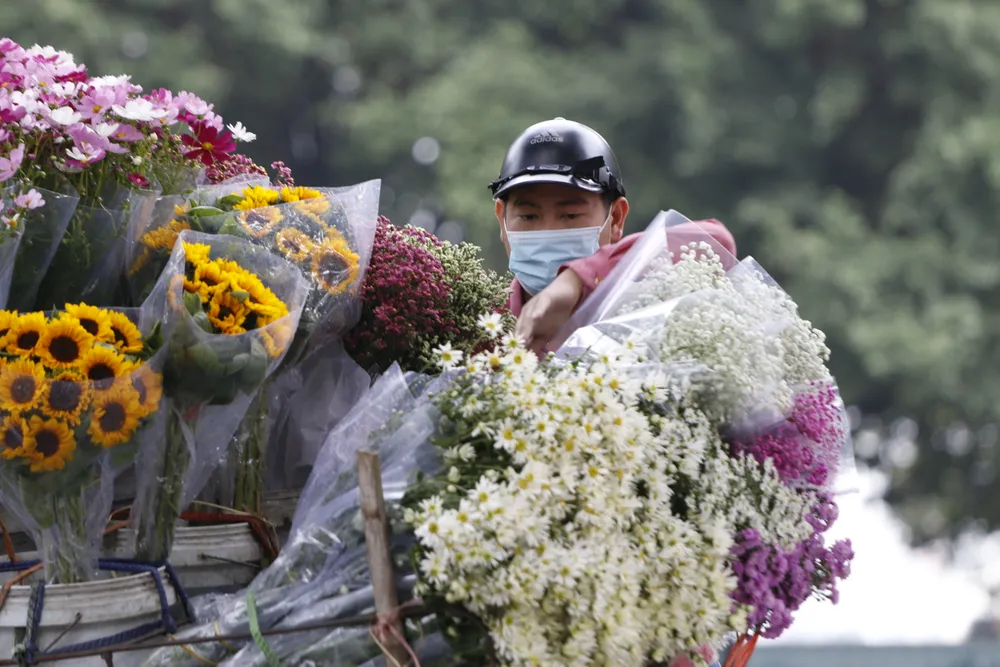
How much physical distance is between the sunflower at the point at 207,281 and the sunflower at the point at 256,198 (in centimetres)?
33

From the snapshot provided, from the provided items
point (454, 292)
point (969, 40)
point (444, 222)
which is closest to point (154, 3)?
point (444, 222)

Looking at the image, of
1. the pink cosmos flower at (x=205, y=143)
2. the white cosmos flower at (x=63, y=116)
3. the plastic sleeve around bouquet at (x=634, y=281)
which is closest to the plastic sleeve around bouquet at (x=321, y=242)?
the pink cosmos flower at (x=205, y=143)

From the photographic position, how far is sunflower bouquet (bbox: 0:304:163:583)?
7.13 feet

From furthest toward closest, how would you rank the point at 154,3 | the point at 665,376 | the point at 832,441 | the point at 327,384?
the point at 154,3
the point at 327,384
the point at 832,441
the point at 665,376

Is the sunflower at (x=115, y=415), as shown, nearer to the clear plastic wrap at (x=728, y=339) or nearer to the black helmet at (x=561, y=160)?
the clear plastic wrap at (x=728, y=339)

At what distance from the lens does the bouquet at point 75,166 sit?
94.6 inches

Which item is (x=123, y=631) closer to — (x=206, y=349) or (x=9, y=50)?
(x=206, y=349)

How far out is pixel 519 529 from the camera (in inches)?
78.8

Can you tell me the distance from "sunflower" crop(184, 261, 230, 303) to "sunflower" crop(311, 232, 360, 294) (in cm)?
29

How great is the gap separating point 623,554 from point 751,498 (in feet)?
1.30

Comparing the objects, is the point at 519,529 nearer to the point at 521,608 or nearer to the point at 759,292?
the point at 521,608

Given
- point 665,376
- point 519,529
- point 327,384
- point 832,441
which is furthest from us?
point 327,384

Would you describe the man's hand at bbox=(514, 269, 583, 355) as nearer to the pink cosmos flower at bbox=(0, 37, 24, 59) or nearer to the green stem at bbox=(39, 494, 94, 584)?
the green stem at bbox=(39, 494, 94, 584)

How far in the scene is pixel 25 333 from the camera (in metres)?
2.22
